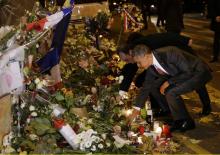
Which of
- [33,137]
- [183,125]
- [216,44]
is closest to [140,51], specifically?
[183,125]

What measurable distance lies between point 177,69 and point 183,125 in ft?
2.49

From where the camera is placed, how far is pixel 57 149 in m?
5.00

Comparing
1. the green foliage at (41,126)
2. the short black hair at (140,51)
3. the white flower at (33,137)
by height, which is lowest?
the white flower at (33,137)

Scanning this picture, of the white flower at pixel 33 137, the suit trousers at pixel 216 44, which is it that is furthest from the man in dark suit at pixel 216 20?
the white flower at pixel 33 137

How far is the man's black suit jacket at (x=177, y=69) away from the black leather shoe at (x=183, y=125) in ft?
1.62

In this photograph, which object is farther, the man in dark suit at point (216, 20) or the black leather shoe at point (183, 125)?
the man in dark suit at point (216, 20)

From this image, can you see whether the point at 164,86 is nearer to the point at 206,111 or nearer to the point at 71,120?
the point at 206,111

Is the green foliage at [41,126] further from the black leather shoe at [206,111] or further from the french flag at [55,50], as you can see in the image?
the black leather shoe at [206,111]

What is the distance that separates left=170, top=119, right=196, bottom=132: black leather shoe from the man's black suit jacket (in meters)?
0.49

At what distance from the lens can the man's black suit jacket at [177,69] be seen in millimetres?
6145

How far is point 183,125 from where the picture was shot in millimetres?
6496

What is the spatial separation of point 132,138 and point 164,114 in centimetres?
159

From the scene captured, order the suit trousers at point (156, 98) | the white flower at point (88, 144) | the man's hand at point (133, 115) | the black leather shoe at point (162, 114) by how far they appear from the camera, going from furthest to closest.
→ the black leather shoe at point (162, 114), the suit trousers at point (156, 98), the man's hand at point (133, 115), the white flower at point (88, 144)

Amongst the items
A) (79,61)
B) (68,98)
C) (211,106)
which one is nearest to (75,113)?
(68,98)
